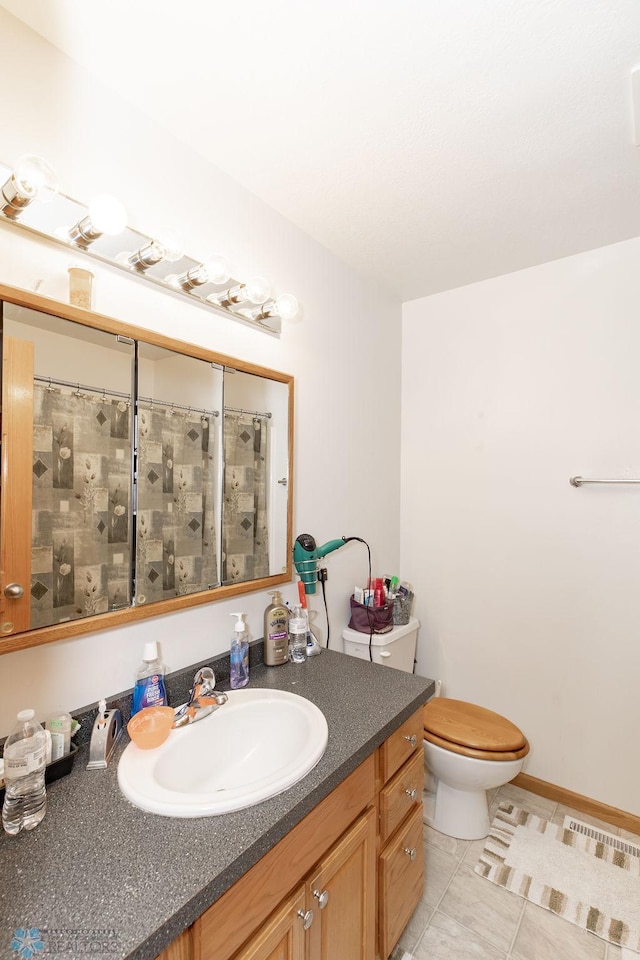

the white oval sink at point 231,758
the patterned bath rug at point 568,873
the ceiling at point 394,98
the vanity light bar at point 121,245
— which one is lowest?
the patterned bath rug at point 568,873

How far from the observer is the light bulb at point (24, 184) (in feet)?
2.82

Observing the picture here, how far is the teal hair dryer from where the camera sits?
5.37 ft

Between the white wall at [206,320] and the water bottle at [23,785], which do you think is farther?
the white wall at [206,320]

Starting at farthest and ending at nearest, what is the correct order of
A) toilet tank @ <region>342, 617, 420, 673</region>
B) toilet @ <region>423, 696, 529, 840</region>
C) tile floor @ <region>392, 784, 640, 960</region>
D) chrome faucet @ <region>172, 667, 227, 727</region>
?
1. toilet tank @ <region>342, 617, 420, 673</region>
2. toilet @ <region>423, 696, 529, 840</region>
3. tile floor @ <region>392, 784, 640, 960</region>
4. chrome faucet @ <region>172, 667, 227, 727</region>

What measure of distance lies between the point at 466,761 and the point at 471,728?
0.13 m

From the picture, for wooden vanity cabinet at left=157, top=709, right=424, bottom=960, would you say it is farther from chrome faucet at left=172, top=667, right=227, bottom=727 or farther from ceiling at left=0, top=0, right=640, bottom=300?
ceiling at left=0, top=0, right=640, bottom=300

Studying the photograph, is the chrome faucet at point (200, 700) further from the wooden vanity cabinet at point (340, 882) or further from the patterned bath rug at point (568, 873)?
the patterned bath rug at point (568, 873)

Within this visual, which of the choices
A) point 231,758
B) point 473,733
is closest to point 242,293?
point 231,758

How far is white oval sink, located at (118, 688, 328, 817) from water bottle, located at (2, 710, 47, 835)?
14 cm

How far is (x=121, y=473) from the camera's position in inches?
44.0

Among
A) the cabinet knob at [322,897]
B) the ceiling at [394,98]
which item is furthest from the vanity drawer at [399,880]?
the ceiling at [394,98]

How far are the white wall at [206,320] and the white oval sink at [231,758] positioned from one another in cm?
22

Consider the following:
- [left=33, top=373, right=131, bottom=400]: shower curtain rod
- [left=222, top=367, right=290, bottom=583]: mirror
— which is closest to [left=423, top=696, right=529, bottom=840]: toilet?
[left=222, top=367, right=290, bottom=583]: mirror

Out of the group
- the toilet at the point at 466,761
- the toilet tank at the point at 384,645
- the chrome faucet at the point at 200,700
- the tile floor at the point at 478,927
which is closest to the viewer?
the chrome faucet at the point at 200,700
